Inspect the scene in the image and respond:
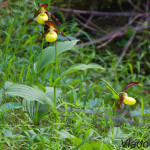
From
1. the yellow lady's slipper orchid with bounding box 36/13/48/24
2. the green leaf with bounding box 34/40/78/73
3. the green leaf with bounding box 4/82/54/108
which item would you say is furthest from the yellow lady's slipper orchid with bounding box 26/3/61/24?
the green leaf with bounding box 4/82/54/108

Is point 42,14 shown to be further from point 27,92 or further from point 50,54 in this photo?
point 27,92

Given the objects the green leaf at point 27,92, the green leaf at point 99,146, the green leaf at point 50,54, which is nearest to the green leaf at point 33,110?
the green leaf at point 27,92

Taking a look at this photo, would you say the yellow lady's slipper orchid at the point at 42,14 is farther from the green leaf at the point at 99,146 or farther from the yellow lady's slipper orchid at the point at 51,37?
the green leaf at the point at 99,146

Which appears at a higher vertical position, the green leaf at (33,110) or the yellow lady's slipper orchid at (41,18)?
the yellow lady's slipper orchid at (41,18)

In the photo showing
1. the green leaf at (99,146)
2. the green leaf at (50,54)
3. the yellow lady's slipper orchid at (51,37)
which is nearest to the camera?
the green leaf at (99,146)

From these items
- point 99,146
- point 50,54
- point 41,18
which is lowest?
point 99,146

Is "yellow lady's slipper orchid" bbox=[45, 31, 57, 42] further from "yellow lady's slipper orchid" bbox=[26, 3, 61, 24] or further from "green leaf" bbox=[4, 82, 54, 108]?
"green leaf" bbox=[4, 82, 54, 108]

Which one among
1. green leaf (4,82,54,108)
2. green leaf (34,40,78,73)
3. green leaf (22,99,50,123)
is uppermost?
green leaf (34,40,78,73)

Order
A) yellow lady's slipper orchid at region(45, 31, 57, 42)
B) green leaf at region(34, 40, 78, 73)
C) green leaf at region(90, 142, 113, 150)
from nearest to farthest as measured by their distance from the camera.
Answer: green leaf at region(90, 142, 113, 150) → yellow lady's slipper orchid at region(45, 31, 57, 42) → green leaf at region(34, 40, 78, 73)

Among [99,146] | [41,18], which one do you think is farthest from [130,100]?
[41,18]

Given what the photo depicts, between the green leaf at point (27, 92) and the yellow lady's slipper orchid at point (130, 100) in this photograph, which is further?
the yellow lady's slipper orchid at point (130, 100)

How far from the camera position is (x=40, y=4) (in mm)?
1184

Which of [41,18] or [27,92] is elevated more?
[41,18]

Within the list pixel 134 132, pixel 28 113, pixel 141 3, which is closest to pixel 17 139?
pixel 28 113
